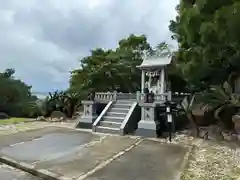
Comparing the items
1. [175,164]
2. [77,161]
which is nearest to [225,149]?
[175,164]

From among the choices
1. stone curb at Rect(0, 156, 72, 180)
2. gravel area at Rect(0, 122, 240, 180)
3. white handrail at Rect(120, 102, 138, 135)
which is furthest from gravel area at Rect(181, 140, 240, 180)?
white handrail at Rect(120, 102, 138, 135)

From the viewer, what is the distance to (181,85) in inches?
544

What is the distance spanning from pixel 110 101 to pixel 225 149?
5.62 meters

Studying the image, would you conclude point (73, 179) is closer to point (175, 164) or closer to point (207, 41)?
point (175, 164)

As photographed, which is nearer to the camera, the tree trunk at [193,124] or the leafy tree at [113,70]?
the tree trunk at [193,124]

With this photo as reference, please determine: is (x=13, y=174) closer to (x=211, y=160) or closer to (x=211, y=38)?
(x=211, y=160)

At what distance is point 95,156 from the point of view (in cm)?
568

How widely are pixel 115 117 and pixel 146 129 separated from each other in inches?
65.5

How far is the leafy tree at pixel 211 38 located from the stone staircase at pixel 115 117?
2926mm

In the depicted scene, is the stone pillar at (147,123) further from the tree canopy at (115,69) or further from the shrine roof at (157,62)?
the tree canopy at (115,69)

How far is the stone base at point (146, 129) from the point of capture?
8.66 meters

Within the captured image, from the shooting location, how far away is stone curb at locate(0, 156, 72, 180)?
167 inches

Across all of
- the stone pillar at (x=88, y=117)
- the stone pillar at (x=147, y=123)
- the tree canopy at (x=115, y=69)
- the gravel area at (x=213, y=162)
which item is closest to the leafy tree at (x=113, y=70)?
the tree canopy at (x=115, y=69)

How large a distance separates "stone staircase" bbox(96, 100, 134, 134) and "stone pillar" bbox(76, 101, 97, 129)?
72 cm
